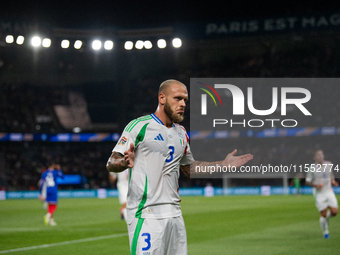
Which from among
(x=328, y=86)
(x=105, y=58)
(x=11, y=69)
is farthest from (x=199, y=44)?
(x=11, y=69)

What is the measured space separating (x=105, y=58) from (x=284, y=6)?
1677 centimetres

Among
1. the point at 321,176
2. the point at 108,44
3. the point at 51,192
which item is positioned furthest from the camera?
the point at 108,44

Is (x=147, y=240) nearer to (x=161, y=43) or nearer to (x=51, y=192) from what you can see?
(x=51, y=192)

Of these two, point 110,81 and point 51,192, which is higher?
point 110,81

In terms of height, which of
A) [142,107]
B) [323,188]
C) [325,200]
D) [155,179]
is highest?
[142,107]

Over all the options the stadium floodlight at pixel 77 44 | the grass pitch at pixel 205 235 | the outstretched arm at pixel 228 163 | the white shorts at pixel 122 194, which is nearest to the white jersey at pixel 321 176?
the grass pitch at pixel 205 235

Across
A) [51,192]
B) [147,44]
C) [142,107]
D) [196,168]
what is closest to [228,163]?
[196,168]

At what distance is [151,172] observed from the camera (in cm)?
403

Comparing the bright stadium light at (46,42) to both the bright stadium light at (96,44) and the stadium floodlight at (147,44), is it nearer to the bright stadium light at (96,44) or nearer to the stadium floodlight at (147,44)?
the bright stadium light at (96,44)

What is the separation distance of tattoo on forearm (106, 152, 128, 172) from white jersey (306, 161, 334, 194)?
29.4 feet

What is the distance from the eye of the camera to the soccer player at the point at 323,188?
1183 cm

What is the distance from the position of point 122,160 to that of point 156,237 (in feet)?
2.26

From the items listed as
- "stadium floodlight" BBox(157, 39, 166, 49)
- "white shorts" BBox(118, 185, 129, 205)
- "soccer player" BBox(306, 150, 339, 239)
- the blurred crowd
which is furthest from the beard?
the blurred crowd

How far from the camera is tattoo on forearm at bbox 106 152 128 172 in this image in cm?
384
